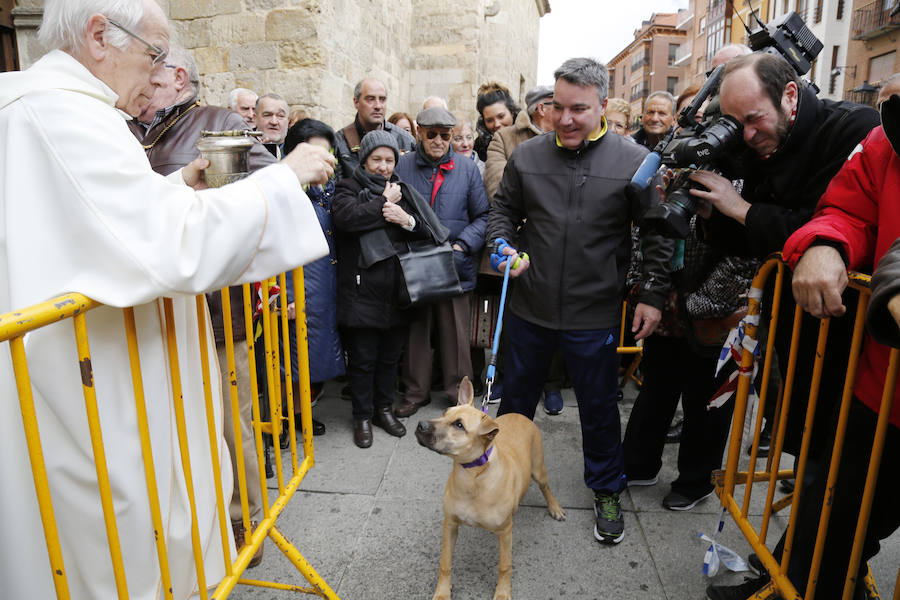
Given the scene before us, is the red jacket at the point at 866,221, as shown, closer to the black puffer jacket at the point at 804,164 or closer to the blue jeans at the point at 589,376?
the black puffer jacket at the point at 804,164

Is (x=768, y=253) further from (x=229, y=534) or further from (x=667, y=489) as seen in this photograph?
(x=229, y=534)

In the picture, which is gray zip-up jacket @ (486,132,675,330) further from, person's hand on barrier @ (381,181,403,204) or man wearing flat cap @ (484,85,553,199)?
man wearing flat cap @ (484,85,553,199)

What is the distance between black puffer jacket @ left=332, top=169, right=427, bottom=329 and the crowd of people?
0.6 inches

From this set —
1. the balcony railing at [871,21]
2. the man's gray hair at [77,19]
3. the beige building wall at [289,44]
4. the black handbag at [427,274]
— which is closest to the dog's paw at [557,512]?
the black handbag at [427,274]

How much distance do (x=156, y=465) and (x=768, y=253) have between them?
216cm

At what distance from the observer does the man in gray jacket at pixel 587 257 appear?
2.70m

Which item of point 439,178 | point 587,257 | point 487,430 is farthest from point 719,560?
point 439,178

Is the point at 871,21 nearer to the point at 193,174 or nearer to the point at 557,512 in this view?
the point at 557,512

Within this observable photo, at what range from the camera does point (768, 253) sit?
2121 mm

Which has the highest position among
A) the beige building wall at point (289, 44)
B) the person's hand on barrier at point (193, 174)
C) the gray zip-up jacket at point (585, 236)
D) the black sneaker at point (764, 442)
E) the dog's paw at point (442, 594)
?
the beige building wall at point (289, 44)

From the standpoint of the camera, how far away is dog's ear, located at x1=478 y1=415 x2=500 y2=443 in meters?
2.25

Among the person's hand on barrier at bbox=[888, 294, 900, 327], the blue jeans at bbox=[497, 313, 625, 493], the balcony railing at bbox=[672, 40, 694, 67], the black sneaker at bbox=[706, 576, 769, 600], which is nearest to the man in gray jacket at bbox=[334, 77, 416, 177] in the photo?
the blue jeans at bbox=[497, 313, 625, 493]

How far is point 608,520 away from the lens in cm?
278

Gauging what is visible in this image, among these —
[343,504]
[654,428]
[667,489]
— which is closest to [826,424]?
[654,428]
